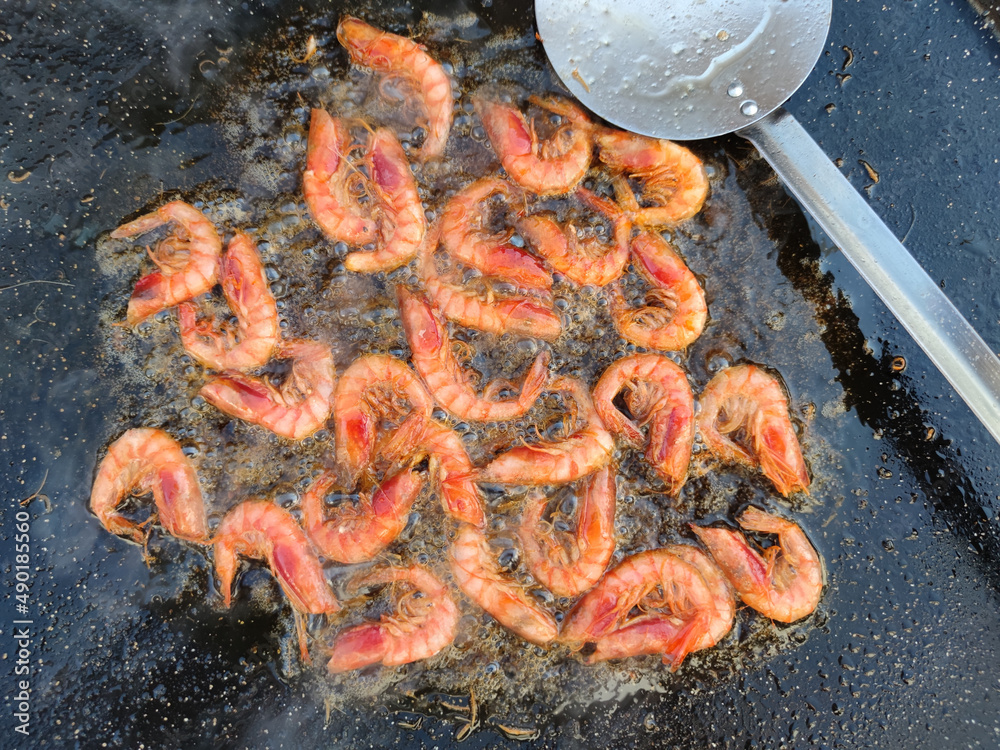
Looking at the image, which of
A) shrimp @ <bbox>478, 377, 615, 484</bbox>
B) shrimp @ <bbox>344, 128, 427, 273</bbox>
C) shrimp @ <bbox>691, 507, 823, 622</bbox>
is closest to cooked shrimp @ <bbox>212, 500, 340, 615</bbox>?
shrimp @ <bbox>478, 377, 615, 484</bbox>

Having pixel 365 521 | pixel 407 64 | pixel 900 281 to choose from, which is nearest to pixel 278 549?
pixel 365 521

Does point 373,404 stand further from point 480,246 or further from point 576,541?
point 576,541

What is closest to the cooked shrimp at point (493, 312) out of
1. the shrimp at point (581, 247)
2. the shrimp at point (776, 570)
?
the shrimp at point (581, 247)

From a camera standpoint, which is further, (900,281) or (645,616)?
(645,616)

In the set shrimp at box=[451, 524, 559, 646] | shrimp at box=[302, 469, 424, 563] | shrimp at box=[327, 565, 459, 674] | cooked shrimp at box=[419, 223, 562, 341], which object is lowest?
shrimp at box=[327, 565, 459, 674]

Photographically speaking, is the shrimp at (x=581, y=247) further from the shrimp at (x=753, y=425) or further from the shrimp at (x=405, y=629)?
the shrimp at (x=405, y=629)

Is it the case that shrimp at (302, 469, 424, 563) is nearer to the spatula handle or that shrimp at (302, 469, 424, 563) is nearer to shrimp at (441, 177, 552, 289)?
shrimp at (441, 177, 552, 289)
